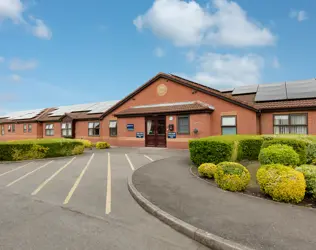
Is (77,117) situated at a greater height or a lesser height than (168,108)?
lesser

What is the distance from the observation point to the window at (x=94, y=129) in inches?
996

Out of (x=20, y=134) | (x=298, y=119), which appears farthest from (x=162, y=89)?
(x=20, y=134)

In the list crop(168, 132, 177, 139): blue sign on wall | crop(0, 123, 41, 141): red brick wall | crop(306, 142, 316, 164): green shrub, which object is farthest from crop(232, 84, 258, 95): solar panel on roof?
crop(0, 123, 41, 141): red brick wall

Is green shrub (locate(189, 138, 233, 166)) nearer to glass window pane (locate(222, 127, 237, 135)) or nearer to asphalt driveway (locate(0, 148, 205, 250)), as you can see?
asphalt driveway (locate(0, 148, 205, 250))

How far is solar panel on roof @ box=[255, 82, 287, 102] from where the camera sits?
657 inches

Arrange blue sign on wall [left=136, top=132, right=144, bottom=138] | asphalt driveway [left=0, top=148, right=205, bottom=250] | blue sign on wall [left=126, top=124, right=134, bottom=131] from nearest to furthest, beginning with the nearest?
asphalt driveway [left=0, top=148, right=205, bottom=250], blue sign on wall [left=136, top=132, right=144, bottom=138], blue sign on wall [left=126, top=124, right=134, bottom=131]

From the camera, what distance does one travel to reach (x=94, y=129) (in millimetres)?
25609

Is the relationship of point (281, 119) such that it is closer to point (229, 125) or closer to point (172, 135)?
point (229, 125)

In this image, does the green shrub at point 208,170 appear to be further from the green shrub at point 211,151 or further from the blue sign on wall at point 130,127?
the blue sign on wall at point 130,127

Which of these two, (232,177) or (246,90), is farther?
(246,90)

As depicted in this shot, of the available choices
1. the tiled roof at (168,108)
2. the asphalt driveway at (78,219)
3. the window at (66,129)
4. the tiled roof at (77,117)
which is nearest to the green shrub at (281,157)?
the asphalt driveway at (78,219)

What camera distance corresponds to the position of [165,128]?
62.6 ft

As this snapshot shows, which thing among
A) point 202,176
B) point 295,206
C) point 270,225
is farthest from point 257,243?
point 202,176

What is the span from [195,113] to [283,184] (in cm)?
1232
